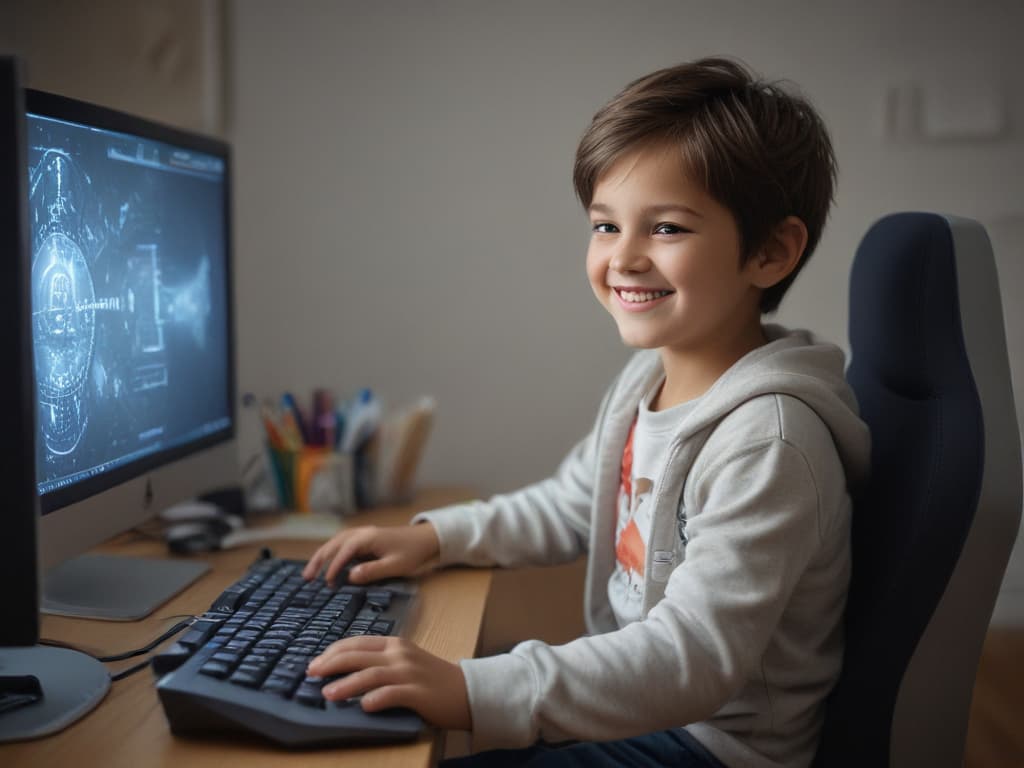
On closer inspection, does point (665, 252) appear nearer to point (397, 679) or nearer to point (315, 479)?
point (397, 679)

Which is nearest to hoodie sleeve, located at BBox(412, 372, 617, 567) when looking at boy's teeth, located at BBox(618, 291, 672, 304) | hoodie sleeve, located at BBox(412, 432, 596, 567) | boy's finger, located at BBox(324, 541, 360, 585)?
hoodie sleeve, located at BBox(412, 432, 596, 567)

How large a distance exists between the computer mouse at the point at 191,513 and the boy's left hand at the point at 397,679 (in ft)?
2.21

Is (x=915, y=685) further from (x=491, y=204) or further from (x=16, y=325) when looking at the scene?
(x=491, y=204)

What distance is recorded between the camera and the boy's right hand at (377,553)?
1.03 metres

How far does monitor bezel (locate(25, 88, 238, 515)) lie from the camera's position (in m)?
0.89

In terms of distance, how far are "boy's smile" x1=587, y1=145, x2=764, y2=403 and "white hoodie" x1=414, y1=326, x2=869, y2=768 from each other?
0.24 ft

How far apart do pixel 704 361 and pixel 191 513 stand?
77 centimetres

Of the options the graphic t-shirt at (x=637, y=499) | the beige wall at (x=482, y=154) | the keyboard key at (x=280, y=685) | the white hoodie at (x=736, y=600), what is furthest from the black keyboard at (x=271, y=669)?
the beige wall at (x=482, y=154)

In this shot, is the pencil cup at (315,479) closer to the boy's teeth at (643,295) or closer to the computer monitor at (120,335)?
the computer monitor at (120,335)

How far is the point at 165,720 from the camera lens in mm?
729

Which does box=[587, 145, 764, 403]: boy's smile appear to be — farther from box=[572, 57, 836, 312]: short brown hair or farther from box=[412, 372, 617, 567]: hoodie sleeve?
box=[412, 372, 617, 567]: hoodie sleeve

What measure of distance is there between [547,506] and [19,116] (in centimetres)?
76

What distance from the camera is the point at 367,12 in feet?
5.57

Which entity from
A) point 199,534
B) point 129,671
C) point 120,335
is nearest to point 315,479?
point 199,534
